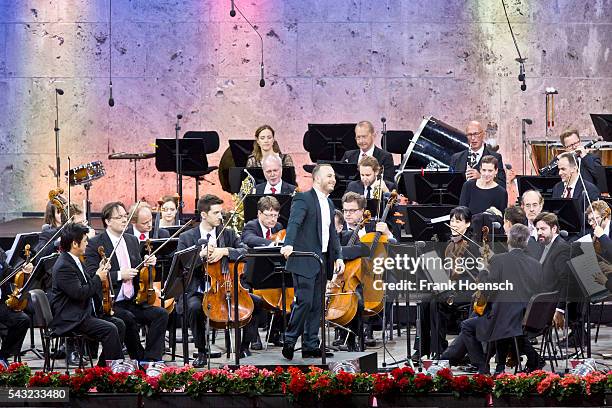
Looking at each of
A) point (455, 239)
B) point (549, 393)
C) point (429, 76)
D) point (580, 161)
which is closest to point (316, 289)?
point (455, 239)

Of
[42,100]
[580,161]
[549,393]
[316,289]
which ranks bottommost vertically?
[549,393]

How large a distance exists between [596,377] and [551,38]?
8.10 metres

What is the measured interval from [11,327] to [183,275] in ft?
5.05

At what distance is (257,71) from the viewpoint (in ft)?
48.6

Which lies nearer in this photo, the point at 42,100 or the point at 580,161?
the point at 580,161

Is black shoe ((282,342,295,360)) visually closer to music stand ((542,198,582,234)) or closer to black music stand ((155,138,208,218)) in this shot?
music stand ((542,198,582,234))

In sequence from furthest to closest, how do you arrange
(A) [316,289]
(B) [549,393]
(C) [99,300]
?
(C) [99,300], (A) [316,289], (B) [549,393]

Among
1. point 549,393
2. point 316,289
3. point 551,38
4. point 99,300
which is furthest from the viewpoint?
point 551,38

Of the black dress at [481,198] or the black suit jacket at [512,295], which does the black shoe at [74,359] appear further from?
the black dress at [481,198]

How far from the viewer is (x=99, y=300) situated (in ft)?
28.8

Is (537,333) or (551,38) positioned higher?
(551,38)

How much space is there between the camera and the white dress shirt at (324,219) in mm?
8344

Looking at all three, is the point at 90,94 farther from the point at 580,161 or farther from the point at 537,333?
the point at 537,333

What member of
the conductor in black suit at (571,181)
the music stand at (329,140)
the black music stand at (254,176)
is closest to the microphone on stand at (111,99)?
the music stand at (329,140)
